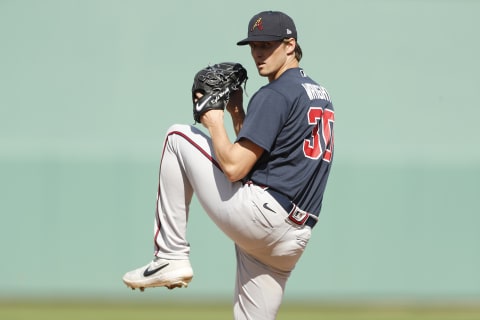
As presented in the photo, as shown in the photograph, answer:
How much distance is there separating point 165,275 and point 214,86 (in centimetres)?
101

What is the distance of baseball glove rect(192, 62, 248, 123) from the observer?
15.0ft

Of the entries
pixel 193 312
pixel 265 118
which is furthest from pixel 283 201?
pixel 193 312

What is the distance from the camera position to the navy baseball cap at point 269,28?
15.1 ft

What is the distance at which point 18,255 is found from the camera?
11320 millimetres

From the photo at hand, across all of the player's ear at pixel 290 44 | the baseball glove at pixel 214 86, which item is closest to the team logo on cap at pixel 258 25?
the player's ear at pixel 290 44

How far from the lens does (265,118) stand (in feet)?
14.5

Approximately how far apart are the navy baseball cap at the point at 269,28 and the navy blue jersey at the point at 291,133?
212 mm

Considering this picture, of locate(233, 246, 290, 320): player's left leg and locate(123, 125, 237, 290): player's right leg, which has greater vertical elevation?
locate(123, 125, 237, 290): player's right leg

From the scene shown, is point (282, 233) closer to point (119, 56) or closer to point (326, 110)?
point (326, 110)

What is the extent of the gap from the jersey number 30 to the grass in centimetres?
489

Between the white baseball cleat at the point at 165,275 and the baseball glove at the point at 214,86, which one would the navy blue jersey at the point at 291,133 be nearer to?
the baseball glove at the point at 214,86

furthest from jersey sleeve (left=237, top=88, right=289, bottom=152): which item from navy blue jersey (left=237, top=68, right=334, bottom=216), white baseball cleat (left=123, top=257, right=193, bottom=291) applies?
white baseball cleat (left=123, top=257, right=193, bottom=291)

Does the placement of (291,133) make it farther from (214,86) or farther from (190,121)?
(190,121)

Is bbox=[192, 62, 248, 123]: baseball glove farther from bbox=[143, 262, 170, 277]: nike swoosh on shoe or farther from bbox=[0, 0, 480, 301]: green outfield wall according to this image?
bbox=[0, 0, 480, 301]: green outfield wall
